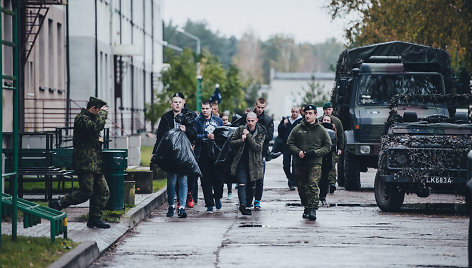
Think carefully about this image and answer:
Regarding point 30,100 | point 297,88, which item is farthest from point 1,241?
point 297,88

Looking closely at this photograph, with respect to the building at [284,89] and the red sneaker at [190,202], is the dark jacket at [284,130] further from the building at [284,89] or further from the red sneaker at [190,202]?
the building at [284,89]

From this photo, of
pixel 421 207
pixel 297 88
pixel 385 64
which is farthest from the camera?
pixel 297 88

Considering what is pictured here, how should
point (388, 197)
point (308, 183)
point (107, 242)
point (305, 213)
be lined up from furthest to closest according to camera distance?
point (388, 197), point (308, 183), point (305, 213), point (107, 242)

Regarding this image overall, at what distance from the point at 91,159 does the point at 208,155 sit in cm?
418

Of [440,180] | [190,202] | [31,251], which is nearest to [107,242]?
[31,251]

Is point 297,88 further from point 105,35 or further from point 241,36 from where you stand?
point 105,35

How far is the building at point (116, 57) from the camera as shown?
40.3 meters

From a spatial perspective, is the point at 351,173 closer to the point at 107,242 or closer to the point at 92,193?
the point at 92,193

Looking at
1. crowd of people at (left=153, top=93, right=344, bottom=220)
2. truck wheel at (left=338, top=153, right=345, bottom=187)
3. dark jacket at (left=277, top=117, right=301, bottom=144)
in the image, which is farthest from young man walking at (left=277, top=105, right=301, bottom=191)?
crowd of people at (left=153, top=93, right=344, bottom=220)

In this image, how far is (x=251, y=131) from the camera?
56.3 ft

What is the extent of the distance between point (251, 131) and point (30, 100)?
1575 cm

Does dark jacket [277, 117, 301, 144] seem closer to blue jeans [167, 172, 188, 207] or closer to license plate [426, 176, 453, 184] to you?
license plate [426, 176, 453, 184]

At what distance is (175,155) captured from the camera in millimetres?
16188

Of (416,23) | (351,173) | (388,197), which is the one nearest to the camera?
(388,197)
